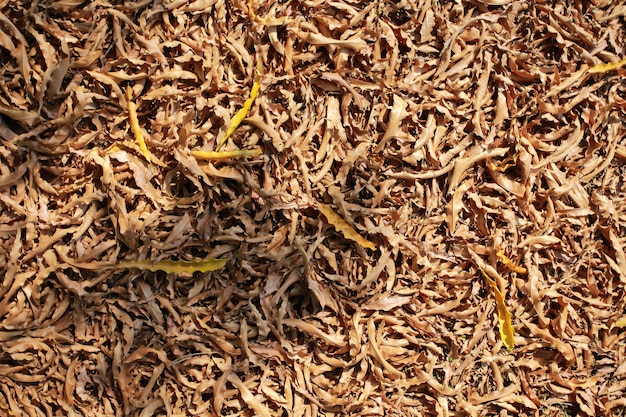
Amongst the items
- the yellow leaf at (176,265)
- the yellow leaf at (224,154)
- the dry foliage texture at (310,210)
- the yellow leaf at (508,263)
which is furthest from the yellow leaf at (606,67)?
the yellow leaf at (176,265)

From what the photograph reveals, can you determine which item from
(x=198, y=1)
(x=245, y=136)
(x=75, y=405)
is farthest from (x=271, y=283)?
(x=198, y=1)

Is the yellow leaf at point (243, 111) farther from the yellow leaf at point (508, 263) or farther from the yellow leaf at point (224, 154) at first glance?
the yellow leaf at point (508, 263)

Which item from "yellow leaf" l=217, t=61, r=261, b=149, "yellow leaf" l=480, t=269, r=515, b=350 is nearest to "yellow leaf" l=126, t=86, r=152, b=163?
"yellow leaf" l=217, t=61, r=261, b=149

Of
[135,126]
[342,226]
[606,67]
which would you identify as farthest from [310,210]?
[606,67]

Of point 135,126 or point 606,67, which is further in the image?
point 606,67

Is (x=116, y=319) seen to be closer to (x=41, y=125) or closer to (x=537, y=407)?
(x=41, y=125)

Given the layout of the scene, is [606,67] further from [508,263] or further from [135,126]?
[135,126]

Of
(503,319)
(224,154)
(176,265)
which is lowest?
(503,319)
